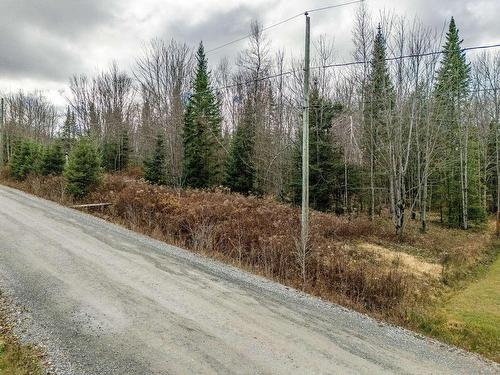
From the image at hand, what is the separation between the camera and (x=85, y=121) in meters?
41.6

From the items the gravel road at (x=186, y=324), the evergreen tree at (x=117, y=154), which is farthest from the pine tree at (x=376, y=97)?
the evergreen tree at (x=117, y=154)

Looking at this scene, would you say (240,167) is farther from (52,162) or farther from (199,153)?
(52,162)

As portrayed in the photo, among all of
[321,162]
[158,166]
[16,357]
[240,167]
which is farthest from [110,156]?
[16,357]

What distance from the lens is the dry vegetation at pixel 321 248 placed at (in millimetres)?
7578

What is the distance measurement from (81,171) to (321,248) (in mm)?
11744

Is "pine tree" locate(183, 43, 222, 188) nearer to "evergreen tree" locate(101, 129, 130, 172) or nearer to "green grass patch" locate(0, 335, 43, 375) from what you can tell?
"evergreen tree" locate(101, 129, 130, 172)

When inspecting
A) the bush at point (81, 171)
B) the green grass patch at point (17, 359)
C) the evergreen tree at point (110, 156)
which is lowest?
the green grass patch at point (17, 359)

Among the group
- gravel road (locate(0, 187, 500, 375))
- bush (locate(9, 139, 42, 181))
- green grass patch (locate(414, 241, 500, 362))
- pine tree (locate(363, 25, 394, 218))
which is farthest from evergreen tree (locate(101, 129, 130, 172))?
green grass patch (locate(414, 241, 500, 362))

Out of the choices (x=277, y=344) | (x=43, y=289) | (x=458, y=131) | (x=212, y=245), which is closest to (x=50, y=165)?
(x=212, y=245)

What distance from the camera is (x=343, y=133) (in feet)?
45.8

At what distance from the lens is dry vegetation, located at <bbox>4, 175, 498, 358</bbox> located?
7.58 m

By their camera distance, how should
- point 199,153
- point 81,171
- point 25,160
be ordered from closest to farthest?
point 81,171
point 199,153
point 25,160

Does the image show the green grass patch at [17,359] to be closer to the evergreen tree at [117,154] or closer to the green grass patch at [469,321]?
the green grass patch at [469,321]

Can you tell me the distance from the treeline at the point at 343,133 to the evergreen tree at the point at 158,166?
7 centimetres
